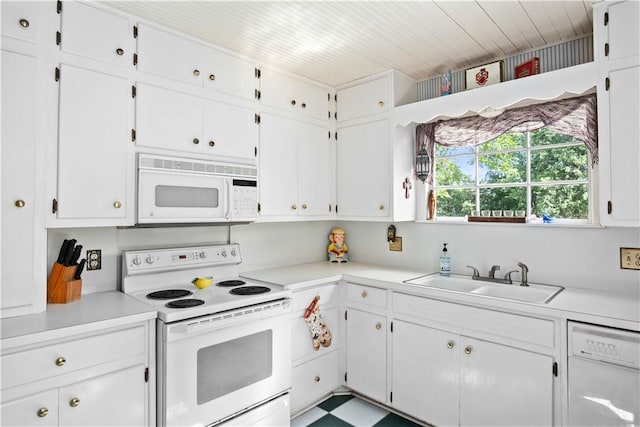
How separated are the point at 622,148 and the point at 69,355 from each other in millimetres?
2686

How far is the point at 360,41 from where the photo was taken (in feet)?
7.60

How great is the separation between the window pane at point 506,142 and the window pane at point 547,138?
0.20 ft

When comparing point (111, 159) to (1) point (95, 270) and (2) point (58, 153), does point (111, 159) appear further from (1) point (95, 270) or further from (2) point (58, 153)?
(1) point (95, 270)

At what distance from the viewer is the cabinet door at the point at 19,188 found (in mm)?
1608

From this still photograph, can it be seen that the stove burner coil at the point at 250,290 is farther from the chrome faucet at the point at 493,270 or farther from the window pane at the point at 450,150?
the window pane at the point at 450,150

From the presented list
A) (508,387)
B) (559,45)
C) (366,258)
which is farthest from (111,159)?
(559,45)

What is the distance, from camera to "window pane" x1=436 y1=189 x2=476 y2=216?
9.04ft

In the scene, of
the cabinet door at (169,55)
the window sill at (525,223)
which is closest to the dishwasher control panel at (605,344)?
the window sill at (525,223)

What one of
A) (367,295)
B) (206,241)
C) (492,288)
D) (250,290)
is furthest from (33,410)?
(492,288)

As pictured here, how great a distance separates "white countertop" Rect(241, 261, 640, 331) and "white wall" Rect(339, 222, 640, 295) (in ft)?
0.36

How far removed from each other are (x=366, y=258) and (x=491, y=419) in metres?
1.57

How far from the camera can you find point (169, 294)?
209 centimetres

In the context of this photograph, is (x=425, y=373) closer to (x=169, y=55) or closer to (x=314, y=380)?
(x=314, y=380)

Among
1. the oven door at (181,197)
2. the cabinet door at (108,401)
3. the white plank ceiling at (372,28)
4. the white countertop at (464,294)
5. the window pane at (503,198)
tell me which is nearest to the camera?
the cabinet door at (108,401)
